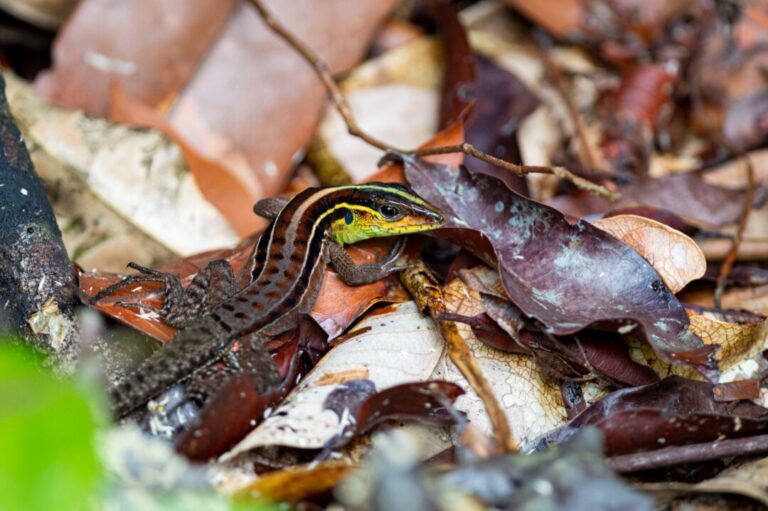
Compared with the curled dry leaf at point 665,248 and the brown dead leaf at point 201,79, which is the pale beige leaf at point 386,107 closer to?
the brown dead leaf at point 201,79

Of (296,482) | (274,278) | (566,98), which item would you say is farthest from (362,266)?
(566,98)

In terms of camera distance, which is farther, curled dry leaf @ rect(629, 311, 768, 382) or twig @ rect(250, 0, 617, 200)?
twig @ rect(250, 0, 617, 200)

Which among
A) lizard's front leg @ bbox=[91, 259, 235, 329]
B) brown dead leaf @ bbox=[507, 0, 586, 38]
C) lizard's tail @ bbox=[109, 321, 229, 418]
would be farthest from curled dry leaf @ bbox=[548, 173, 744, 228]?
lizard's tail @ bbox=[109, 321, 229, 418]

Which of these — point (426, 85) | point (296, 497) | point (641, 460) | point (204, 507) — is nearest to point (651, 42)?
point (426, 85)

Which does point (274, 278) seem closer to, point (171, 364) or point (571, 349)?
point (171, 364)

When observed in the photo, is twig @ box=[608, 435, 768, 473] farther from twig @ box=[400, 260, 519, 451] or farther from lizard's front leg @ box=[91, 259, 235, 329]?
lizard's front leg @ box=[91, 259, 235, 329]
